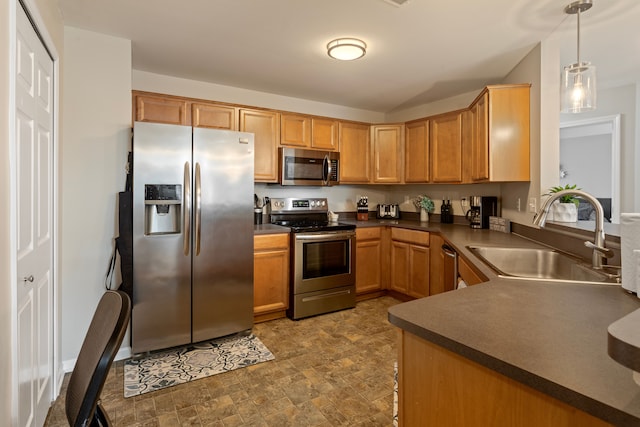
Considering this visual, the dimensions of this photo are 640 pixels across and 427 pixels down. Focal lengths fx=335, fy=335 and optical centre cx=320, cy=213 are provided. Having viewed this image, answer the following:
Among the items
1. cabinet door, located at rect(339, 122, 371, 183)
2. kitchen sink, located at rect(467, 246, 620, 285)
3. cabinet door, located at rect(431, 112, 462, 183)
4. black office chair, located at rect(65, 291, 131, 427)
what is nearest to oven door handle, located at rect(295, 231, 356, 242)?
cabinet door, located at rect(339, 122, 371, 183)

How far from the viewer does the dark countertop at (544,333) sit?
24.1 inches

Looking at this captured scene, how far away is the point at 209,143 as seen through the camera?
269 centimetres

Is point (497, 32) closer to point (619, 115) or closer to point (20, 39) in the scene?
point (619, 115)

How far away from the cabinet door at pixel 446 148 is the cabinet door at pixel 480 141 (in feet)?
0.96

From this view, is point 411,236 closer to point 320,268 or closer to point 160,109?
point 320,268

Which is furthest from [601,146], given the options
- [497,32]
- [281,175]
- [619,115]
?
[281,175]

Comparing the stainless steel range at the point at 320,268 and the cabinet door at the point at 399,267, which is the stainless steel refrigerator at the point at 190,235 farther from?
the cabinet door at the point at 399,267

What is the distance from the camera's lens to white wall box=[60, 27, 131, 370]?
7.80 feet

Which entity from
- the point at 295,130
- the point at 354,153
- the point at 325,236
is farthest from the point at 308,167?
the point at 325,236

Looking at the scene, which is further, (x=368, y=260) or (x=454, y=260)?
(x=368, y=260)

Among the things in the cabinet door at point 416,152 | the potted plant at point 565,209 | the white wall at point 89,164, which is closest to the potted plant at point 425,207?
the cabinet door at point 416,152

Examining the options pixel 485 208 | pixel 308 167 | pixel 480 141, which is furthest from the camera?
pixel 308 167

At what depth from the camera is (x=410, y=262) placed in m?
3.73

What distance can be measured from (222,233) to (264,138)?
1.25 metres
